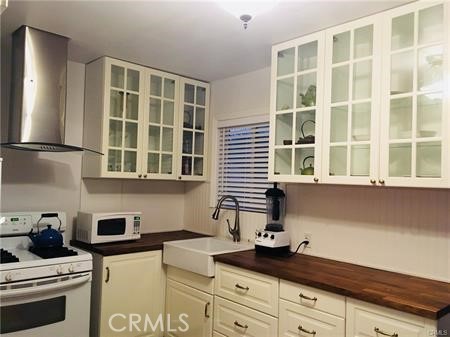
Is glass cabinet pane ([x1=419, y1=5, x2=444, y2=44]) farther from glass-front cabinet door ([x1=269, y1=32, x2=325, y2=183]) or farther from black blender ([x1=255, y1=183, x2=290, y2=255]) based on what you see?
black blender ([x1=255, y1=183, x2=290, y2=255])

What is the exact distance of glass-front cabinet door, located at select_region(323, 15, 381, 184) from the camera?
2.03m

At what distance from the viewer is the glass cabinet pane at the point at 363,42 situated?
2.08 m

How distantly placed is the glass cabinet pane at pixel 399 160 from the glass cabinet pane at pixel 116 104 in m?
2.03

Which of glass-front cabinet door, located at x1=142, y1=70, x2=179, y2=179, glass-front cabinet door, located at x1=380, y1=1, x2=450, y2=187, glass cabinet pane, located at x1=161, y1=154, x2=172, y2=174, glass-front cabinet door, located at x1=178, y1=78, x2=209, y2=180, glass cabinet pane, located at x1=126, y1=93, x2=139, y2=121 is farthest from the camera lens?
glass-front cabinet door, located at x1=178, y1=78, x2=209, y2=180

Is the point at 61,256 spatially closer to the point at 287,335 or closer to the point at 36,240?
the point at 36,240

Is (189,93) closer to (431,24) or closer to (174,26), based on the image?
(174,26)

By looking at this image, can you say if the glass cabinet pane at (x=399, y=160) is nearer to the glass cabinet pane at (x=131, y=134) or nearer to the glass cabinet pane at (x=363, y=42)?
the glass cabinet pane at (x=363, y=42)

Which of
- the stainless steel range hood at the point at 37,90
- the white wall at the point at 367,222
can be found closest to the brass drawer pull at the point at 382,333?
the white wall at the point at 367,222

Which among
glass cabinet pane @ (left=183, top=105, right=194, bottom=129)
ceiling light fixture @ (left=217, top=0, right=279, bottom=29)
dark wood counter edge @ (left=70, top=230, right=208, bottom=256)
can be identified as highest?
ceiling light fixture @ (left=217, top=0, right=279, bottom=29)

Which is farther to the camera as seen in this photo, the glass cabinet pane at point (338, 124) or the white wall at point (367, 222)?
the glass cabinet pane at point (338, 124)

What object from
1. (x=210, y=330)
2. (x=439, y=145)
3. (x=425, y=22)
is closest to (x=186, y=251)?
(x=210, y=330)

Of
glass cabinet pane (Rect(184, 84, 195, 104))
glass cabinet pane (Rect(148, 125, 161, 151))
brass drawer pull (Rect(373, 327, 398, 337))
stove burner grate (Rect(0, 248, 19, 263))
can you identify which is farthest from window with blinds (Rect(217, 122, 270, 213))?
stove burner grate (Rect(0, 248, 19, 263))

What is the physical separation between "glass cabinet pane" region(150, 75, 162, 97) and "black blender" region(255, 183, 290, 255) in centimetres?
131

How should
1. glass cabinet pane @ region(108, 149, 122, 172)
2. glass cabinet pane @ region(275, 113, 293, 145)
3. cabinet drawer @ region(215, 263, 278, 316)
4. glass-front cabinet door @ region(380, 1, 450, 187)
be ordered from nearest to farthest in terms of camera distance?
1. glass-front cabinet door @ region(380, 1, 450, 187)
2. cabinet drawer @ region(215, 263, 278, 316)
3. glass cabinet pane @ region(275, 113, 293, 145)
4. glass cabinet pane @ region(108, 149, 122, 172)
